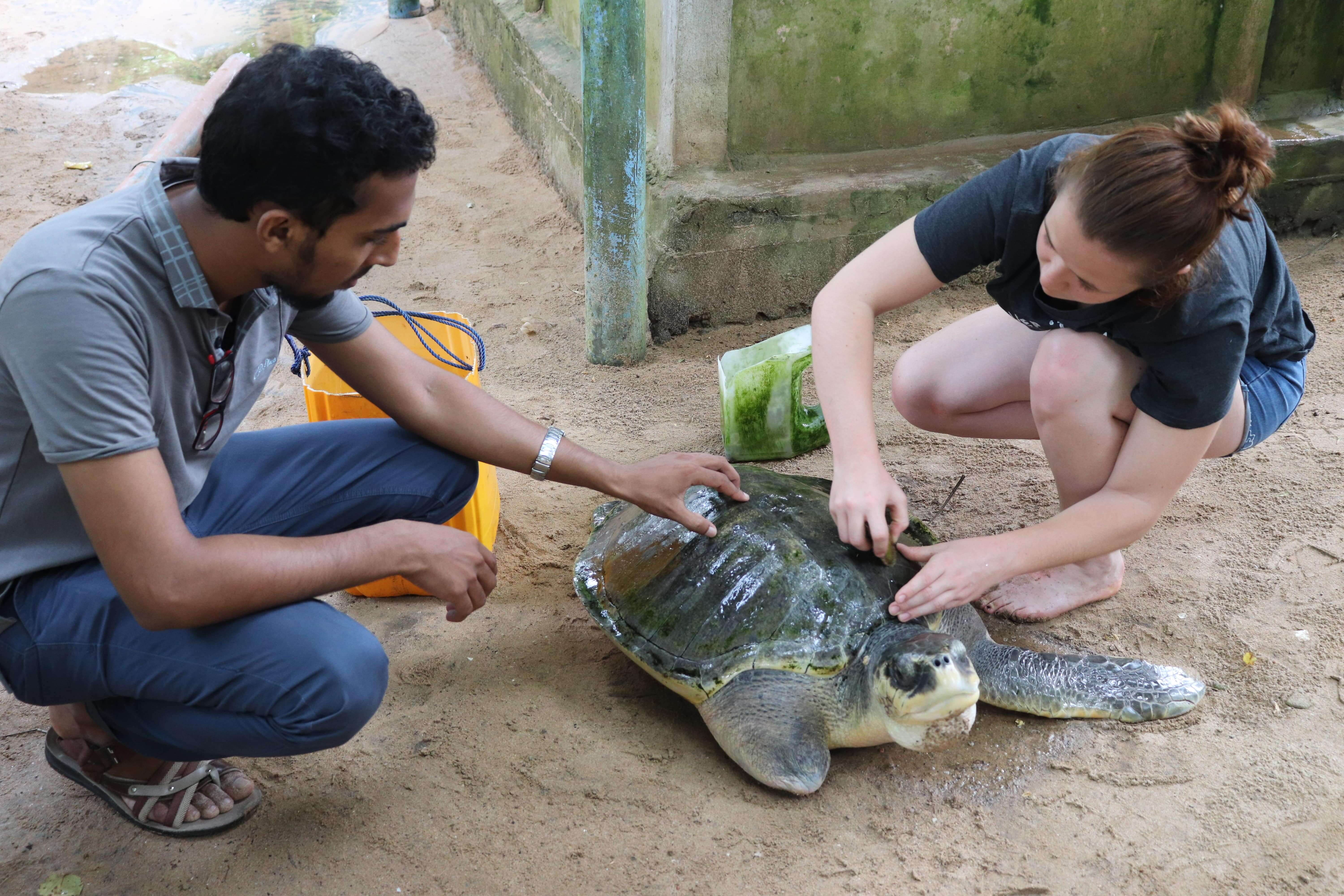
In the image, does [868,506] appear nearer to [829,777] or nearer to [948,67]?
[829,777]

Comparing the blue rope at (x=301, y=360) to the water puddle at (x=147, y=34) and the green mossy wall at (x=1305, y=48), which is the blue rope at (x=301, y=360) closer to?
the green mossy wall at (x=1305, y=48)

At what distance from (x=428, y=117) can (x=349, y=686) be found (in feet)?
2.79

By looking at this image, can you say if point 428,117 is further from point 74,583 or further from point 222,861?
point 222,861

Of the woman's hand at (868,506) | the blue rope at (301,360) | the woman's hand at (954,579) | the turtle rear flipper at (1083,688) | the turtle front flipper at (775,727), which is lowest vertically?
the turtle rear flipper at (1083,688)

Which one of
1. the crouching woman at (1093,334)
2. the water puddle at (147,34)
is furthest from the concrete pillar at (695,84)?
the water puddle at (147,34)

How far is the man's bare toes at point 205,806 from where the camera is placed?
160 cm

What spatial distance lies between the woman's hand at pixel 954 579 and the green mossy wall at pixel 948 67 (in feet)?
6.35

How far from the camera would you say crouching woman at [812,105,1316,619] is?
4.48ft

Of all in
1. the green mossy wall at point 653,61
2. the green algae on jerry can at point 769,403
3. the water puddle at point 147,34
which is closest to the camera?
the green algae on jerry can at point 769,403

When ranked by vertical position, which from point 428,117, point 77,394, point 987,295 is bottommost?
point 987,295

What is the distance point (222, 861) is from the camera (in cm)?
156

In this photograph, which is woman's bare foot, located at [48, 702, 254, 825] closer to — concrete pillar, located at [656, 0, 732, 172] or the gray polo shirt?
the gray polo shirt

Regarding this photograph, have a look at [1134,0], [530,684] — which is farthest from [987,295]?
[530,684]

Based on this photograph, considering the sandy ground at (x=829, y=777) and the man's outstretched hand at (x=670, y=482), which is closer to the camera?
the sandy ground at (x=829, y=777)
